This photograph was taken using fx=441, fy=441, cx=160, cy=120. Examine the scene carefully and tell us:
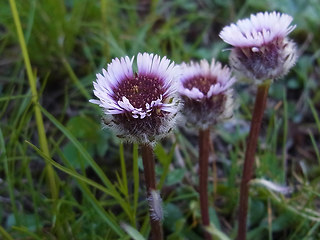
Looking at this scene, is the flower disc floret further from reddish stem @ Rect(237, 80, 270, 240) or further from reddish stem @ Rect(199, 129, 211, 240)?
reddish stem @ Rect(199, 129, 211, 240)

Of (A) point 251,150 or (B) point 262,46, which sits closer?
(B) point 262,46

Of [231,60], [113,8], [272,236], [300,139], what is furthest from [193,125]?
[113,8]

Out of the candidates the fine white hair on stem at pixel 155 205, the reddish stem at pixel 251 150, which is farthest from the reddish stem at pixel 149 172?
the reddish stem at pixel 251 150

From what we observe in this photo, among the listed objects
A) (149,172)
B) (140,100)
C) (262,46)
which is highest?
(262,46)

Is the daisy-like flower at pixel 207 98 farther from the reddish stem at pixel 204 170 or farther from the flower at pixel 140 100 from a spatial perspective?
the flower at pixel 140 100

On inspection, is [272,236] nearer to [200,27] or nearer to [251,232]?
[251,232]

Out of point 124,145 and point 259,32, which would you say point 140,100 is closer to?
point 259,32

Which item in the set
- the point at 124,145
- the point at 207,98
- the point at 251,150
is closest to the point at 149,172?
the point at 207,98
